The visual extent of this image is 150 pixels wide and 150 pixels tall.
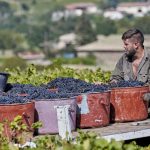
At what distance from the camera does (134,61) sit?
9375 mm

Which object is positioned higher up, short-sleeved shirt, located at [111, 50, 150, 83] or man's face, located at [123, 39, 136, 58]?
man's face, located at [123, 39, 136, 58]

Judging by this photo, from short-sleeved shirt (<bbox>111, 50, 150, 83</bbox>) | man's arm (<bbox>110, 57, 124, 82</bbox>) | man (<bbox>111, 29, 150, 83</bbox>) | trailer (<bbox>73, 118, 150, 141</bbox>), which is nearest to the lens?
trailer (<bbox>73, 118, 150, 141</bbox>)

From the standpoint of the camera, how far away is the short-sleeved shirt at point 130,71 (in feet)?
30.5

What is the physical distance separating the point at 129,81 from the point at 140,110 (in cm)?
46

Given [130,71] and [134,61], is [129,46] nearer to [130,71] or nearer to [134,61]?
[134,61]

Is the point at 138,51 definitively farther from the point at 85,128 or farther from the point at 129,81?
the point at 85,128

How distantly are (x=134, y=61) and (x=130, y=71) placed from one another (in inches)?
6.1

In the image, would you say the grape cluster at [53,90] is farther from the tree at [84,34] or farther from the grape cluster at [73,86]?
the tree at [84,34]

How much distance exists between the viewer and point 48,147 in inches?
232

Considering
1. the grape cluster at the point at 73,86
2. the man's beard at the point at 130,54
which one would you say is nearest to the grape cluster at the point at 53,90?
the grape cluster at the point at 73,86

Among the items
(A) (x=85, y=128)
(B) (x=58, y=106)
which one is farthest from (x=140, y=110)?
(B) (x=58, y=106)

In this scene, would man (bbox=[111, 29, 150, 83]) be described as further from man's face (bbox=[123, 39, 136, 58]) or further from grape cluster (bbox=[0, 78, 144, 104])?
grape cluster (bbox=[0, 78, 144, 104])

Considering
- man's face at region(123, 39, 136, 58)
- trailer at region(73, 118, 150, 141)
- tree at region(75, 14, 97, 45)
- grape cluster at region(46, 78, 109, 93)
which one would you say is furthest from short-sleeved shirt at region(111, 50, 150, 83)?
tree at region(75, 14, 97, 45)

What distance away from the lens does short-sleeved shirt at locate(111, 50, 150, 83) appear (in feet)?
30.5
